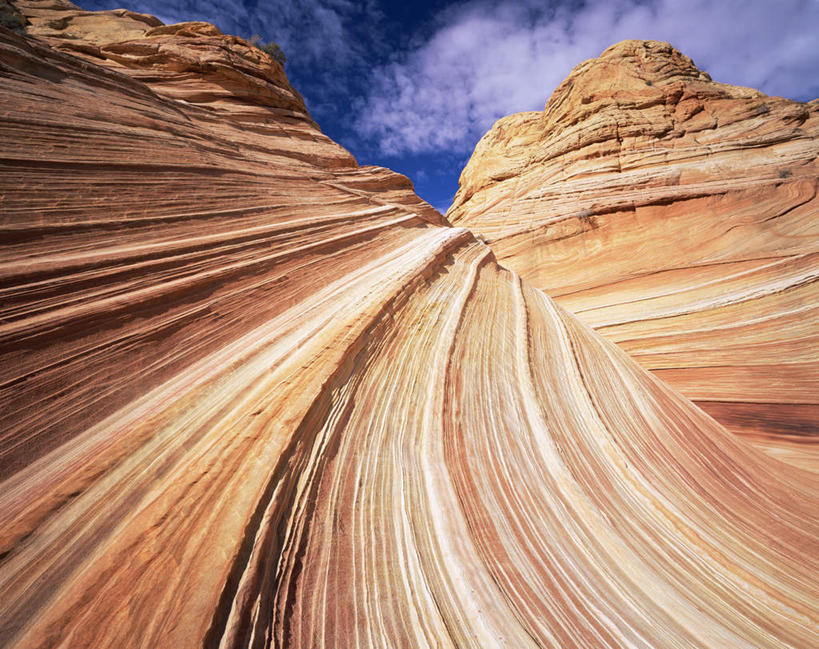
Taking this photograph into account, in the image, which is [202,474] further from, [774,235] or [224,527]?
[774,235]

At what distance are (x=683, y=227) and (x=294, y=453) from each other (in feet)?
28.3

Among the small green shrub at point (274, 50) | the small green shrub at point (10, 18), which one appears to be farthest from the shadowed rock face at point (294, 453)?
the small green shrub at point (274, 50)

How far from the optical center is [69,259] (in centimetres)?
Result: 164

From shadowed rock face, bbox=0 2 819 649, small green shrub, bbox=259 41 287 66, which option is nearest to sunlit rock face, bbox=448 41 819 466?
shadowed rock face, bbox=0 2 819 649

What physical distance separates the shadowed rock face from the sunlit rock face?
189cm

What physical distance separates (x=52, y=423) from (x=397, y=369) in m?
1.62

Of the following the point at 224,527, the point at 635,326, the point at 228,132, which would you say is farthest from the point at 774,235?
the point at 228,132

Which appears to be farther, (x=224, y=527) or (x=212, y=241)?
(x=212, y=241)

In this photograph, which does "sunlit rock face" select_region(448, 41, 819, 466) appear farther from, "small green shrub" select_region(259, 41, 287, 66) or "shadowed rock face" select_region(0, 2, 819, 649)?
"small green shrub" select_region(259, 41, 287, 66)

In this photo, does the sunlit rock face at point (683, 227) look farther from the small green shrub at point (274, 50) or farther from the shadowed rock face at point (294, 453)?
the small green shrub at point (274, 50)

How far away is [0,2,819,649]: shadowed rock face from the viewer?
3.14 feet

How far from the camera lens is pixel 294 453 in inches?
51.8

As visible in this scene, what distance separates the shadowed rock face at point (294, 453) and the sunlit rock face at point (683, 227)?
189 centimetres

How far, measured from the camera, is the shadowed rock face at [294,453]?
0.96 m
